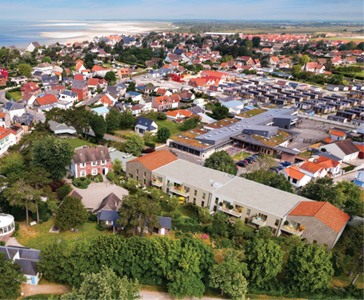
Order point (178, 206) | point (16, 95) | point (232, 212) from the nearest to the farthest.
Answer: point (232, 212), point (178, 206), point (16, 95)

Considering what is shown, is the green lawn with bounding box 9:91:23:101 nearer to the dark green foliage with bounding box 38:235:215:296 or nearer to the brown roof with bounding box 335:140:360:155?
the dark green foliage with bounding box 38:235:215:296

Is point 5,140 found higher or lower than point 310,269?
lower

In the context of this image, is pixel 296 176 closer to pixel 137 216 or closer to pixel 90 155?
pixel 137 216

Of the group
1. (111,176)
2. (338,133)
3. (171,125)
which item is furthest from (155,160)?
(338,133)

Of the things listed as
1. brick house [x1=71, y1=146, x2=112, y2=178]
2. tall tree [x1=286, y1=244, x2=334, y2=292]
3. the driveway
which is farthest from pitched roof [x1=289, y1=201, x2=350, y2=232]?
brick house [x1=71, y1=146, x2=112, y2=178]

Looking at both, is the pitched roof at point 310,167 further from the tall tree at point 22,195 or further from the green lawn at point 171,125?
the tall tree at point 22,195

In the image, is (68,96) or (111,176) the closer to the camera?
(111,176)

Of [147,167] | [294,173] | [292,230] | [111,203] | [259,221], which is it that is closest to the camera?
[292,230]
